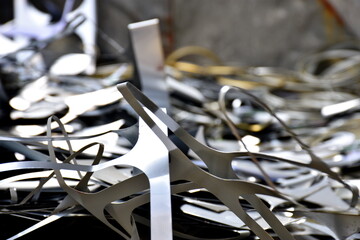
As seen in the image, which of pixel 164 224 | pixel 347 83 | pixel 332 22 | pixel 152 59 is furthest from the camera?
pixel 332 22

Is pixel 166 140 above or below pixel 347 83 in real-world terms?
above

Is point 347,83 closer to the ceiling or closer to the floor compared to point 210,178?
closer to the floor

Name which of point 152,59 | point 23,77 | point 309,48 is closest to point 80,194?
point 152,59

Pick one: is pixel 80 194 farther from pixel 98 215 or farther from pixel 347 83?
pixel 347 83

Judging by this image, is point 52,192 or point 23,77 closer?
point 52,192

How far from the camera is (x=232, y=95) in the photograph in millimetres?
710

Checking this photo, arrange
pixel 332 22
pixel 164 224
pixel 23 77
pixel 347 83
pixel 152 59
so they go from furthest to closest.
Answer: pixel 332 22, pixel 347 83, pixel 23 77, pixel 152 59, pixel 164 224

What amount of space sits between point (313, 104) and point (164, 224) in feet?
1.71

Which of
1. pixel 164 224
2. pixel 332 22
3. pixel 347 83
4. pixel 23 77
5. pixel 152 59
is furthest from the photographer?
pixel 332 22

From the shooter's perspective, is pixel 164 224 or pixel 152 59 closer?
pixel 164 224

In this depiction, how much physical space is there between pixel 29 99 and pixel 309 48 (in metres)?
0.75

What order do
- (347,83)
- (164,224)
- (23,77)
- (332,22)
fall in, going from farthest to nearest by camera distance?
(332,22) < (347,83) < (23,77) < (164,224)

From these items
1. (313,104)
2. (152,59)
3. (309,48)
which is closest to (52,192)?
(152,59)

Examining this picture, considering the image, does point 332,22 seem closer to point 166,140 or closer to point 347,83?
point 347,83
